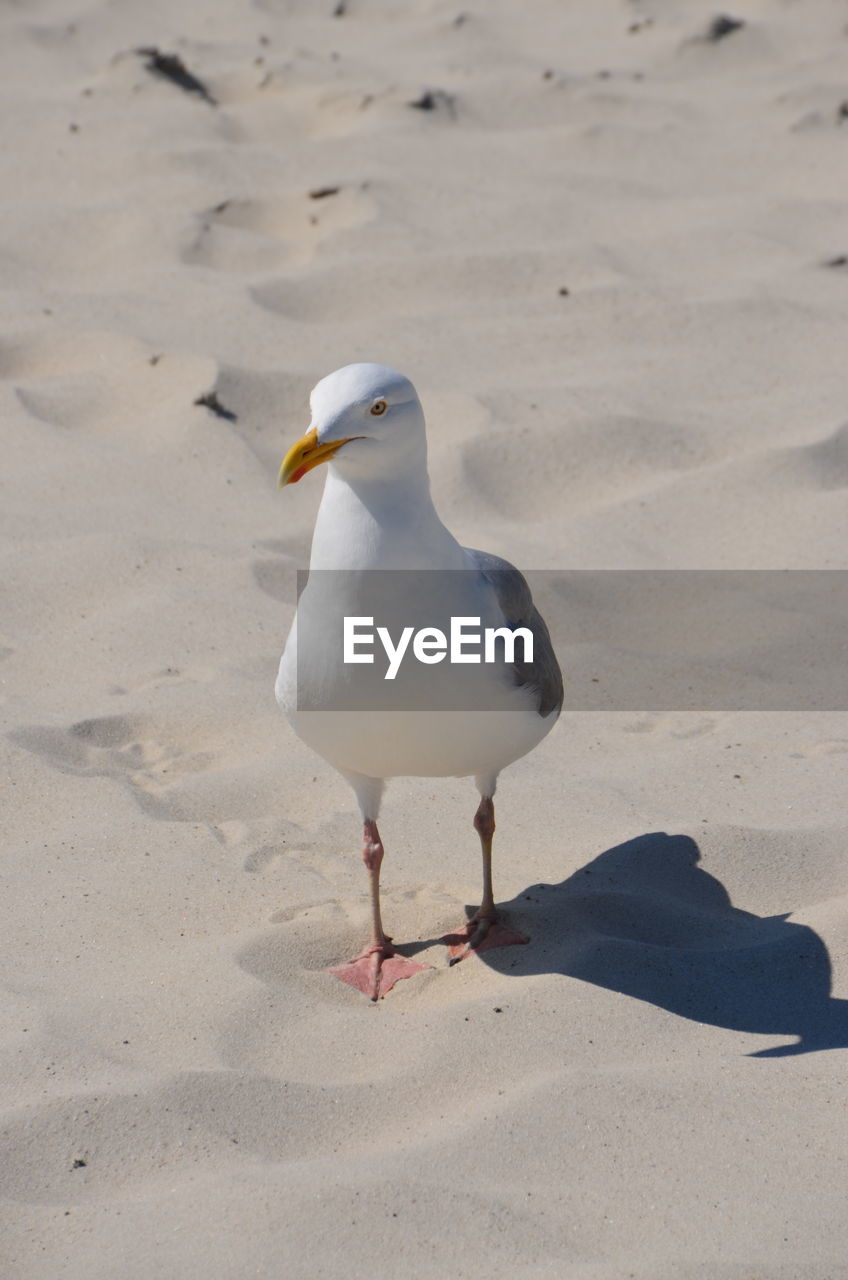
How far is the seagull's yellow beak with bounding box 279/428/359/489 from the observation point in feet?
10.3

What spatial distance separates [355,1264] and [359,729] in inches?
43.3

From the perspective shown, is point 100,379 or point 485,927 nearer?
point 485,927

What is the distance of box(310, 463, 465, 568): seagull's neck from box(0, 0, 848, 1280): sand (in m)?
0.93

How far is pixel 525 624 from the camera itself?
3.66 meters

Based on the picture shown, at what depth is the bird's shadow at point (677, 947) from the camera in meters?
3.39

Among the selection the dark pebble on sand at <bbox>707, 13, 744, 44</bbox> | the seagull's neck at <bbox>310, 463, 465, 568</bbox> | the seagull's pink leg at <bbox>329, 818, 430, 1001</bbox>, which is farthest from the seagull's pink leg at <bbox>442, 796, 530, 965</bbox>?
the dark pebble on sand at <bbox>707, 13, 744, 44</bbox>

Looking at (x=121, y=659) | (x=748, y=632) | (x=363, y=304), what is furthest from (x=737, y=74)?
(x=121, y=659)

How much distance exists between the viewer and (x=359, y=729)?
333 centimetres

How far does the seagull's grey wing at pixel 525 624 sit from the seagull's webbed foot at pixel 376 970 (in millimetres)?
635

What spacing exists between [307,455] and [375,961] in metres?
1.16

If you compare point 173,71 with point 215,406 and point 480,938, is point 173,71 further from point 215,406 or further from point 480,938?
point 480,938

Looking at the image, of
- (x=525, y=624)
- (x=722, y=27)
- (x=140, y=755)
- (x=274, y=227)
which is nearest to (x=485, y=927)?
(x=525, y=624)

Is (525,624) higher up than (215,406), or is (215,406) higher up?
(525,624)

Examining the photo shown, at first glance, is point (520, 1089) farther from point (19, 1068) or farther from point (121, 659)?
point (121, 659)
